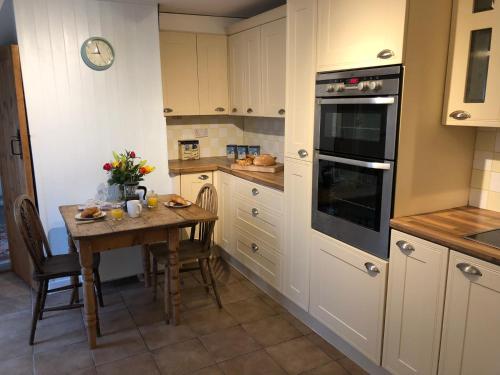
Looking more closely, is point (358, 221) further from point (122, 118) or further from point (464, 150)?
point (122, 118)

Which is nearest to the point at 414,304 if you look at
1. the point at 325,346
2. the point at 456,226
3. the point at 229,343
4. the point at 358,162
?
the point at 456,226

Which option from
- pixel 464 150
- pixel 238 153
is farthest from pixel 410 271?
pixel 238 153

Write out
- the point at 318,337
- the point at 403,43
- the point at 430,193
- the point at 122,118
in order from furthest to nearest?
the point at 122,118
the point at 318,337
the point at 430,193
the point at 403,43

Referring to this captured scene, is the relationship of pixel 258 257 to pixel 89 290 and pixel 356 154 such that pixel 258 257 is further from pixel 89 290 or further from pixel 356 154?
pixel 356 154

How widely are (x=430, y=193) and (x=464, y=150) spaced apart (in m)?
0.31

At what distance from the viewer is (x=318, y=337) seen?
2662mm

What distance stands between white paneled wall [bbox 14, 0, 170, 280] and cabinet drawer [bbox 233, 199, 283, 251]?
0.85 meters

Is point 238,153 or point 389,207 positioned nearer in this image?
point 389,207

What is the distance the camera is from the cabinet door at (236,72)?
3.72m

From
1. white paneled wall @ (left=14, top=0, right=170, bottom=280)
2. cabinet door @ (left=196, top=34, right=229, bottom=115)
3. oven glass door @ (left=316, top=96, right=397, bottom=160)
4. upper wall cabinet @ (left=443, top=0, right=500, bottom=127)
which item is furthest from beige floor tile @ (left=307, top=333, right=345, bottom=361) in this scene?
cabinet door @ (left=196, top=34, right=229, bottom=115)

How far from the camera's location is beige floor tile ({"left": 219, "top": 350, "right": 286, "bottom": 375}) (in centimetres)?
233

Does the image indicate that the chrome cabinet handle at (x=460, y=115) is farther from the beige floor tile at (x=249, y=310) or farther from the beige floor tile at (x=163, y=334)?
the beige floor tile at (x=163, y=334)

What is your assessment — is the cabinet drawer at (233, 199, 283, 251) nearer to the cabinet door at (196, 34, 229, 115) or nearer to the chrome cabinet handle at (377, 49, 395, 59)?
the cabinet door at (196, 34, 229, 115)

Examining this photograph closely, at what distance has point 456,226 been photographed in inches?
74.5
